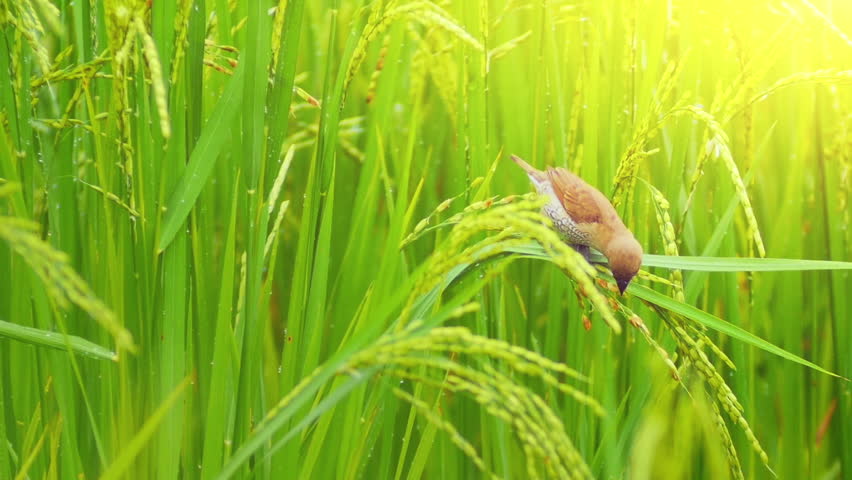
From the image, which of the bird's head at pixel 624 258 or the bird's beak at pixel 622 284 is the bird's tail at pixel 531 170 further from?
the bird's beak at pixel 622 284

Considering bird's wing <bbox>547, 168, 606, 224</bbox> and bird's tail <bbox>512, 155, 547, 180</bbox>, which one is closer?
bird's wing <bbox>547, 168, 606, 224</bbox>

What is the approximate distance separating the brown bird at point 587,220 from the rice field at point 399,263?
0.04 metres

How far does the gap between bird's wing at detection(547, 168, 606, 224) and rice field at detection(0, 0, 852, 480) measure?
0.04 m

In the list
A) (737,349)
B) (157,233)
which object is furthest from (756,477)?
(157,233)

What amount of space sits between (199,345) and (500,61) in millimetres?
1017

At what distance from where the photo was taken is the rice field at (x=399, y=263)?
38.4 inches

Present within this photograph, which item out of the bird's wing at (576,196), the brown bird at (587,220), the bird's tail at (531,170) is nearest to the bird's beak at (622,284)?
the brown bird at (587,220)

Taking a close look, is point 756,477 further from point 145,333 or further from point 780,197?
point 145,333

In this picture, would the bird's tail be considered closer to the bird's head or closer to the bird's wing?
the bird's wing

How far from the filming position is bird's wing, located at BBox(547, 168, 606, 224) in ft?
4.61

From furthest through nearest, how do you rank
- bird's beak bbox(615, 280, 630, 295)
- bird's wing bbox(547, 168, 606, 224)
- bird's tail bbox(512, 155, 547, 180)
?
1. bird's tail bbox(512, 155, 547, 180)
2. bird's wing bbox(547, 168, 606, 224)
3. bird's beak bbox(615, 280, 630, 295)

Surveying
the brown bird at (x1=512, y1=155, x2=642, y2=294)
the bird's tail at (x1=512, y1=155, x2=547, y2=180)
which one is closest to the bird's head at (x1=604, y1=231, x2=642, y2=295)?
the brown bird at (x1=512, y1=155, x2=642, y2=294)

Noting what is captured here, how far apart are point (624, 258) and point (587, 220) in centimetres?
23

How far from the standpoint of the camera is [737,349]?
1471 millimetres
